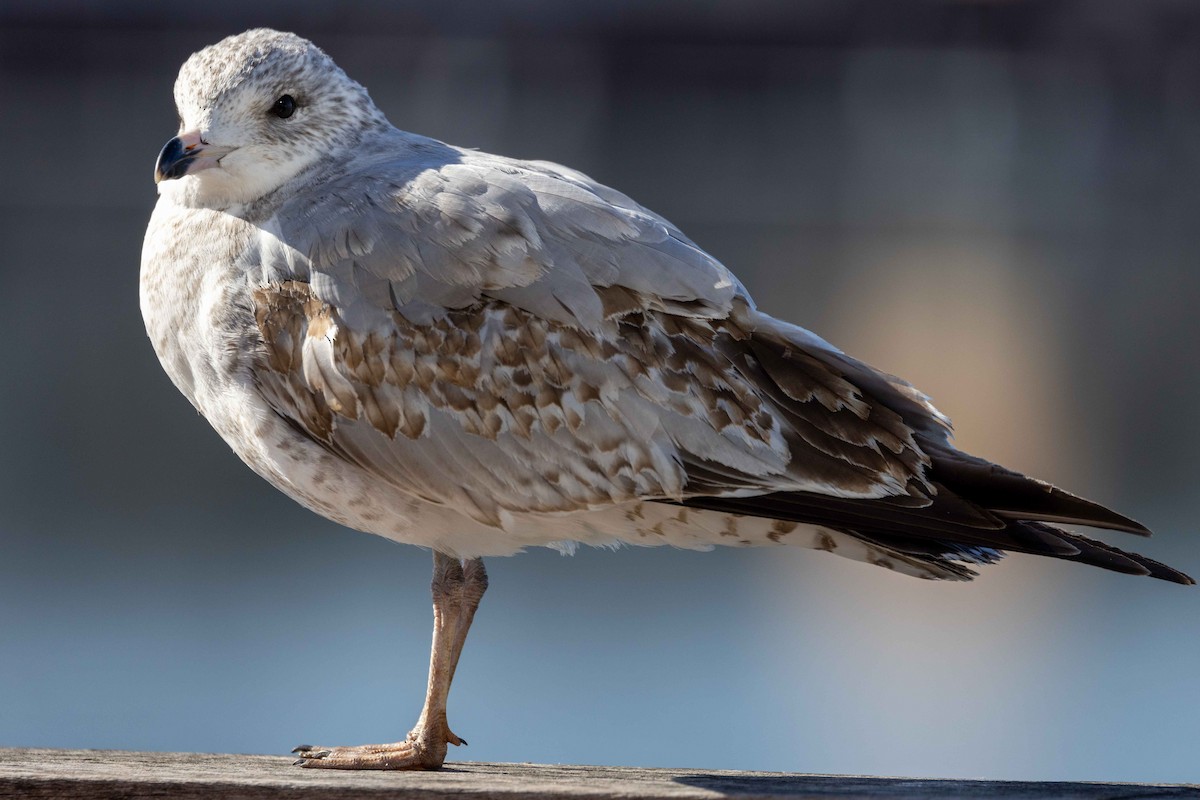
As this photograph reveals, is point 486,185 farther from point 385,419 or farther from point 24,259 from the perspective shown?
point 24,259

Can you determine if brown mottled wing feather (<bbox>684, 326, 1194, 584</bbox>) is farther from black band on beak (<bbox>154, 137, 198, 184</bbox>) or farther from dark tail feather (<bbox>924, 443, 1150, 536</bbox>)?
black band on beak (<bbox>154, 137, 198, 184</bbox>)

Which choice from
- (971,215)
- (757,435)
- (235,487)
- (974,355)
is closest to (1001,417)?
(974,355)

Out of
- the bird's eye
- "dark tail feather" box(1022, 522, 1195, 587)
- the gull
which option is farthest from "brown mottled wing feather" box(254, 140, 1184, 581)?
the bird's eye

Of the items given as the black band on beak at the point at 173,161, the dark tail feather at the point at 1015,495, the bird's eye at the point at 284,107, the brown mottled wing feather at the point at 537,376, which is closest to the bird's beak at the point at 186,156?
the black band on beak at the point at 173,161

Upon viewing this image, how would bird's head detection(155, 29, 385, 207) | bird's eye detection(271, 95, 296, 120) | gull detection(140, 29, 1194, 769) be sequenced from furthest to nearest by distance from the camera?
bird's eye detection(271, 95, 296, 120)
bird's head detection(155, 29, 385, 207)
gull detection(140, 29, 1194, 769)

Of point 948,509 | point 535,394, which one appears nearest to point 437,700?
point 535,394

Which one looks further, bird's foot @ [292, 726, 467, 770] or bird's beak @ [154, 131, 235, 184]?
bird's beak @ [154, 131, 235, 184]
